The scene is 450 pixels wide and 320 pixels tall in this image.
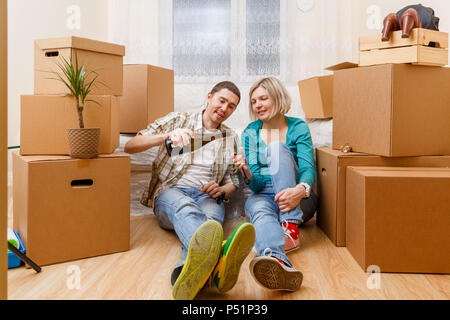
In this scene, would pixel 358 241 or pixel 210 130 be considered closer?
pixel 358 241

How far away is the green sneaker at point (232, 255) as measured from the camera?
1089mm

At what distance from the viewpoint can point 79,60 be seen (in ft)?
5.10

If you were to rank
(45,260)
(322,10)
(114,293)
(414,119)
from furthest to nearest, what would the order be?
(322,10) → (414,119) → (45,260) → (114,293)

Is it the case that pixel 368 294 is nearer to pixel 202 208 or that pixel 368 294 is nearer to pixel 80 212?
pixel 202 208

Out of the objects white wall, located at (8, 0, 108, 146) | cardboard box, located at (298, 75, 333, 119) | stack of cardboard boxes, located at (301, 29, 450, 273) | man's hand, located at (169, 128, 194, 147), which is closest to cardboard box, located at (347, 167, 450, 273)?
A: stack of cardboard boxes, located at (301, 29, 450, 273)

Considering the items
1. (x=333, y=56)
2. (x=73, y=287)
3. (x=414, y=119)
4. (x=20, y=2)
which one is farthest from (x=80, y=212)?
(x=333, y=56)

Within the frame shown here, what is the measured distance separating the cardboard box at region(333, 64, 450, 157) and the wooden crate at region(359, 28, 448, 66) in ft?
0.11

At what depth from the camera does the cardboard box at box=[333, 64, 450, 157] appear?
4.94 ft

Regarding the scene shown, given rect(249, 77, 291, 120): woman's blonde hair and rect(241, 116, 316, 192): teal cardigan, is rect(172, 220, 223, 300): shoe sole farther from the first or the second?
rect(249, 77, 291, 120): woman's blonde hair

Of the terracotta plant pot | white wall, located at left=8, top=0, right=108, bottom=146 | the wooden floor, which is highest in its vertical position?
white wall, located at left=8, top=0, right=108, bottom=146

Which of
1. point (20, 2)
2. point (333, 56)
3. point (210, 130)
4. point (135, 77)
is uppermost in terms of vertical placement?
point (20, 2)

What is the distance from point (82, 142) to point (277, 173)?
76cm

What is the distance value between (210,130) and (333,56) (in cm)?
156

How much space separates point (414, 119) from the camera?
5.03ft
